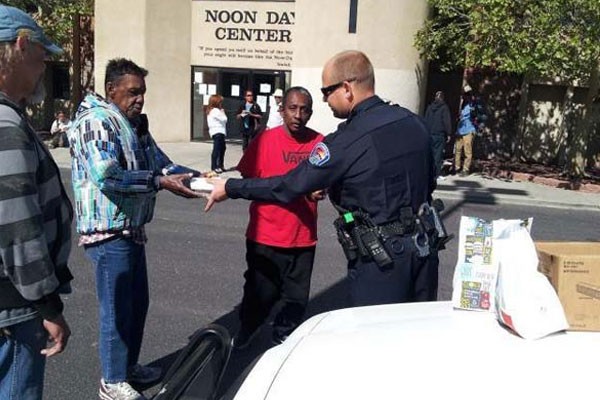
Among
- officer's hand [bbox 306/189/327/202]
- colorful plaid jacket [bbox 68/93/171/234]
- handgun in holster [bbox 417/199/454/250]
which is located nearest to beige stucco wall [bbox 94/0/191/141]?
officer's hand [bbox 306/189/327/202]

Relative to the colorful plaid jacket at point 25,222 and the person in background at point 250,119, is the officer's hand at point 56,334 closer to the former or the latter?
the colorful plaid jacket at point 25,222

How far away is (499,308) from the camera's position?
1.90 metres

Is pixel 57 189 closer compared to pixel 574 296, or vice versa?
pixel 574 296

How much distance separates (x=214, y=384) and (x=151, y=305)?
120 inches

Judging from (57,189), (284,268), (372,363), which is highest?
(57,189)

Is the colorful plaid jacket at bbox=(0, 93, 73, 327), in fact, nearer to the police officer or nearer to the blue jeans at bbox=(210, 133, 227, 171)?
the police officer

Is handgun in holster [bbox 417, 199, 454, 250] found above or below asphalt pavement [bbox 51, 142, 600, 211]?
above

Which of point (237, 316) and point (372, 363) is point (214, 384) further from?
point (237, 316)

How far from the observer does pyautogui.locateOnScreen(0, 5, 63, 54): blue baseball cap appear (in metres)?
2.02

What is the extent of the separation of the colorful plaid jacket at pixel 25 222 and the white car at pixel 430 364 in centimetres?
77

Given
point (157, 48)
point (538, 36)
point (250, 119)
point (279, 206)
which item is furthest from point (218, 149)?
point (279, 206)

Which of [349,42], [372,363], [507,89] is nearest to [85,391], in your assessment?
[372,363]

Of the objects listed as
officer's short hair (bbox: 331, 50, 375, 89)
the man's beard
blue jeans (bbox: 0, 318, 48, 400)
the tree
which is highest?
the tree

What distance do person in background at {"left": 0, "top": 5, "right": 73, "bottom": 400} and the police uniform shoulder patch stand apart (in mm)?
1160
